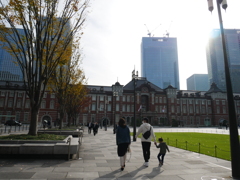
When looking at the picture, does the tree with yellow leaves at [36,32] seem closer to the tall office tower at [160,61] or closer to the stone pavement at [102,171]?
the stone pavement at [102,171]

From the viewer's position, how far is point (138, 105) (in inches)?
2227

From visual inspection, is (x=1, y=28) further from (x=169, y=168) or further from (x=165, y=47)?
(x=165, y=47)

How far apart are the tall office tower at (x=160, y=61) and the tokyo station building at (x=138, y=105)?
64.2 m

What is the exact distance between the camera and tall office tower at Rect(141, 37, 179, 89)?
129875mm

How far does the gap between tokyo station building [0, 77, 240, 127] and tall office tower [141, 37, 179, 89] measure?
64.2 m

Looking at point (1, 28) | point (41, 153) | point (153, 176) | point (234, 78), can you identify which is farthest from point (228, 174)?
point (234, 78)

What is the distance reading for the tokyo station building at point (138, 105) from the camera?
49.9 metres

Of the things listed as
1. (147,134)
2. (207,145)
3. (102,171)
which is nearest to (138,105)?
(207,145)

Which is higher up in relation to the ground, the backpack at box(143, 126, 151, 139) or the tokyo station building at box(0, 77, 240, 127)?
the tokyo station building at box(0, 77, 240, 127)

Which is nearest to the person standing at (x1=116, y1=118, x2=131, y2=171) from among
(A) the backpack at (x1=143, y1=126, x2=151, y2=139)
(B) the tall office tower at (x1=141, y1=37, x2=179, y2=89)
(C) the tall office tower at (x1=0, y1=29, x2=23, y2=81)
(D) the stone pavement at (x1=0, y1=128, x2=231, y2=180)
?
(D) the stone pavement at (x1=0, y1=128, x2=231, y2=180)

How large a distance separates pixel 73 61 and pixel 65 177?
51.3 ft

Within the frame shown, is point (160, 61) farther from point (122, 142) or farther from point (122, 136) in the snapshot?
point (122, 142)

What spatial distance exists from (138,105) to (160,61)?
84.0m

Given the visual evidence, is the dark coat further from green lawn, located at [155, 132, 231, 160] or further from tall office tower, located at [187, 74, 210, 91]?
tall office tower, located at [187, 74, 210, 91]
